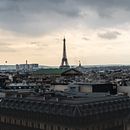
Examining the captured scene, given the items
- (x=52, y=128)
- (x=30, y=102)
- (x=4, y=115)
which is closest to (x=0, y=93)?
(x=4, y=115)

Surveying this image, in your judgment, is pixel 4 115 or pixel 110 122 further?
pixel 4 115

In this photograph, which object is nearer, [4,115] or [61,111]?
[61,111]

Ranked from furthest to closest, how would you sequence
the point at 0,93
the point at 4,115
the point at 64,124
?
the point at 0,93, the point at 4,115, the point at 64,124

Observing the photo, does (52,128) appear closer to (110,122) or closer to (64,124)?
(64,124)

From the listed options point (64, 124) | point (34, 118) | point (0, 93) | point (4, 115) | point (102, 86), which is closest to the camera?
point (64, 124)

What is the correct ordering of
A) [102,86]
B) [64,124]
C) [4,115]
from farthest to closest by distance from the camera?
[102,86], [4,115], [64,124]

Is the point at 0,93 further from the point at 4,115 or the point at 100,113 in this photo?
the point at 100,113

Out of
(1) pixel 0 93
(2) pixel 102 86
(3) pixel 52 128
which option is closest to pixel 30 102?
(3) pixel 52 128

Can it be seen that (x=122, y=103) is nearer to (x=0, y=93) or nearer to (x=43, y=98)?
(x=43, y=98)
